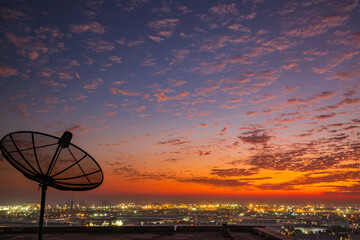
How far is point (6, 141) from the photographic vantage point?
9609mm

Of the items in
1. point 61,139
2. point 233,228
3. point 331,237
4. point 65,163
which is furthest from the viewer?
point 331,237

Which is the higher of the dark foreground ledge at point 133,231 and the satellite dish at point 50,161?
the satellite dish at point 50,161

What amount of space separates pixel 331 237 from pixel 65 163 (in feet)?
260

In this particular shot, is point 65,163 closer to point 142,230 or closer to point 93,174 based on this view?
point 93,174

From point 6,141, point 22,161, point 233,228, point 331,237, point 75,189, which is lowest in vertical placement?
point 331,237

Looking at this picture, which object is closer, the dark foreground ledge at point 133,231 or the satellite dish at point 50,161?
the satellite dish at point 50,161

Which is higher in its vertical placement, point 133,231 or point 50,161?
point 50,161

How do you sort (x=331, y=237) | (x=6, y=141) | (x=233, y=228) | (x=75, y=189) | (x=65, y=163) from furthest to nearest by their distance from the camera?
(x=331, y=237)
(x=233, y=228)
(x=65, y=163)
(x=75, y=189)
(x=6, y=141)

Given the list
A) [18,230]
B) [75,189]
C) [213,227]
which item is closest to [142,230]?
[213,227]

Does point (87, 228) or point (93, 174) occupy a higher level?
Answer: point (93, 174)

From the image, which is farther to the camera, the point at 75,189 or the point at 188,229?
the point at 188,229

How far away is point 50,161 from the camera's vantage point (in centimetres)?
1097

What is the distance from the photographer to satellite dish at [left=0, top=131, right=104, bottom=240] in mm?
8883

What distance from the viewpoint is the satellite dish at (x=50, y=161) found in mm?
8883
